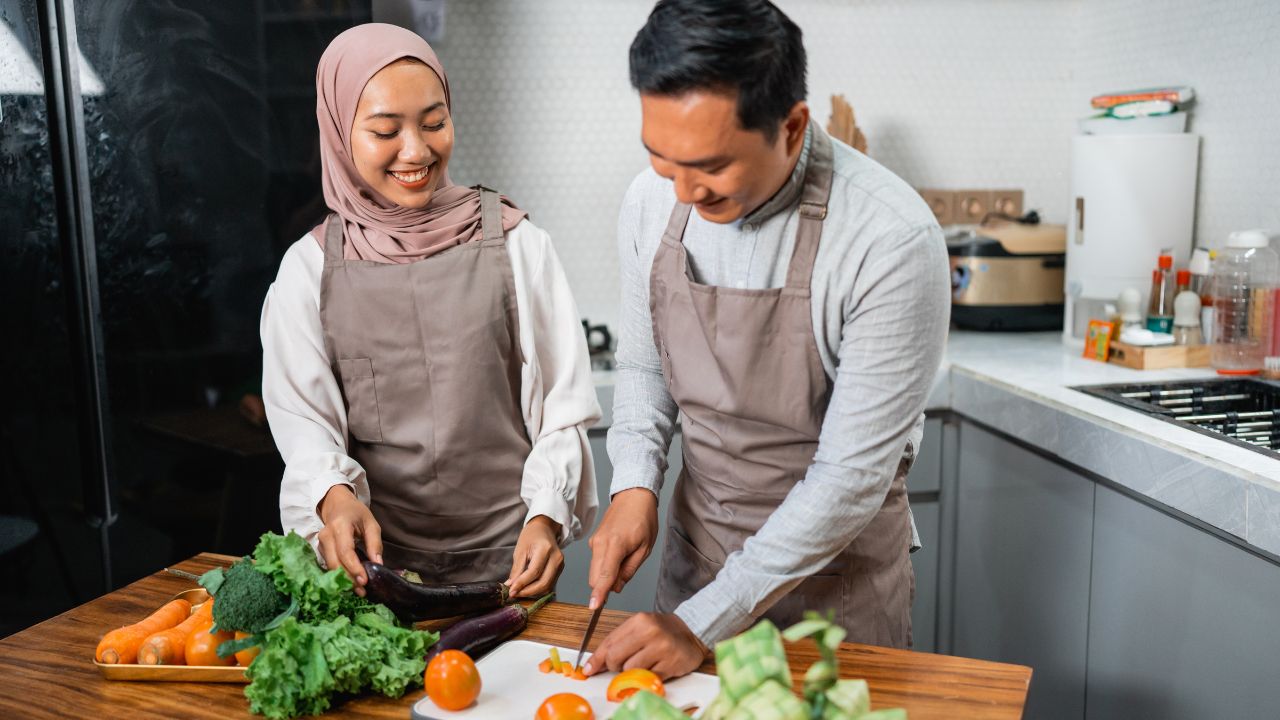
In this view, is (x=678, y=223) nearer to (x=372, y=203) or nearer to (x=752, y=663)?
(x=372, y=203)

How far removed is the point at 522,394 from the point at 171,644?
63 cm

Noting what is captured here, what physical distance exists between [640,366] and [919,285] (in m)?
0.47

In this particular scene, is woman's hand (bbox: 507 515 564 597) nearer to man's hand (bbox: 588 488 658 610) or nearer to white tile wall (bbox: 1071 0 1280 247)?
man's hand (bbox: 588 488 658 610)

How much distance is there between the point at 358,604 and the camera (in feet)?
4.02

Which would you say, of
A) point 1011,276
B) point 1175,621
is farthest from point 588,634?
point 1011,276

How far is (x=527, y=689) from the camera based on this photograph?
113 centimetres

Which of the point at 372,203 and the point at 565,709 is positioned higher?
the point at 372,203

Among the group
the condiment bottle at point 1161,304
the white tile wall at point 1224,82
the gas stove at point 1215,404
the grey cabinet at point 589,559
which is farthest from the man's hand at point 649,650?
the white tile wall at point 1224,82

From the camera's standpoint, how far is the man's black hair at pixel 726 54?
1.09 metres

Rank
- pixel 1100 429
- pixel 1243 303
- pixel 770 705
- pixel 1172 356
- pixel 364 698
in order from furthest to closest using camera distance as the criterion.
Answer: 1. pixel 1172 356
2. pixel 1243 303
3. pixel 1100 429
4. pixel 364 698
5. pixel 770 705

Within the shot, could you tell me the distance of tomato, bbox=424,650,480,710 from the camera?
1.06 metres

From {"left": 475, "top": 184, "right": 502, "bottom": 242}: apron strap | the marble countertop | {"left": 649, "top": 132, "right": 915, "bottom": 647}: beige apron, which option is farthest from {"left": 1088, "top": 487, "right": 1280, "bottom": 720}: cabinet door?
{"left": 475, "top": 184, "right": 502, "bottom": 242}: apron strap

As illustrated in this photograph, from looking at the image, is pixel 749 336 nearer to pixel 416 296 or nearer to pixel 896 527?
pixel 896 527

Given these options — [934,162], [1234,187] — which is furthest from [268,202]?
[1234,187]
